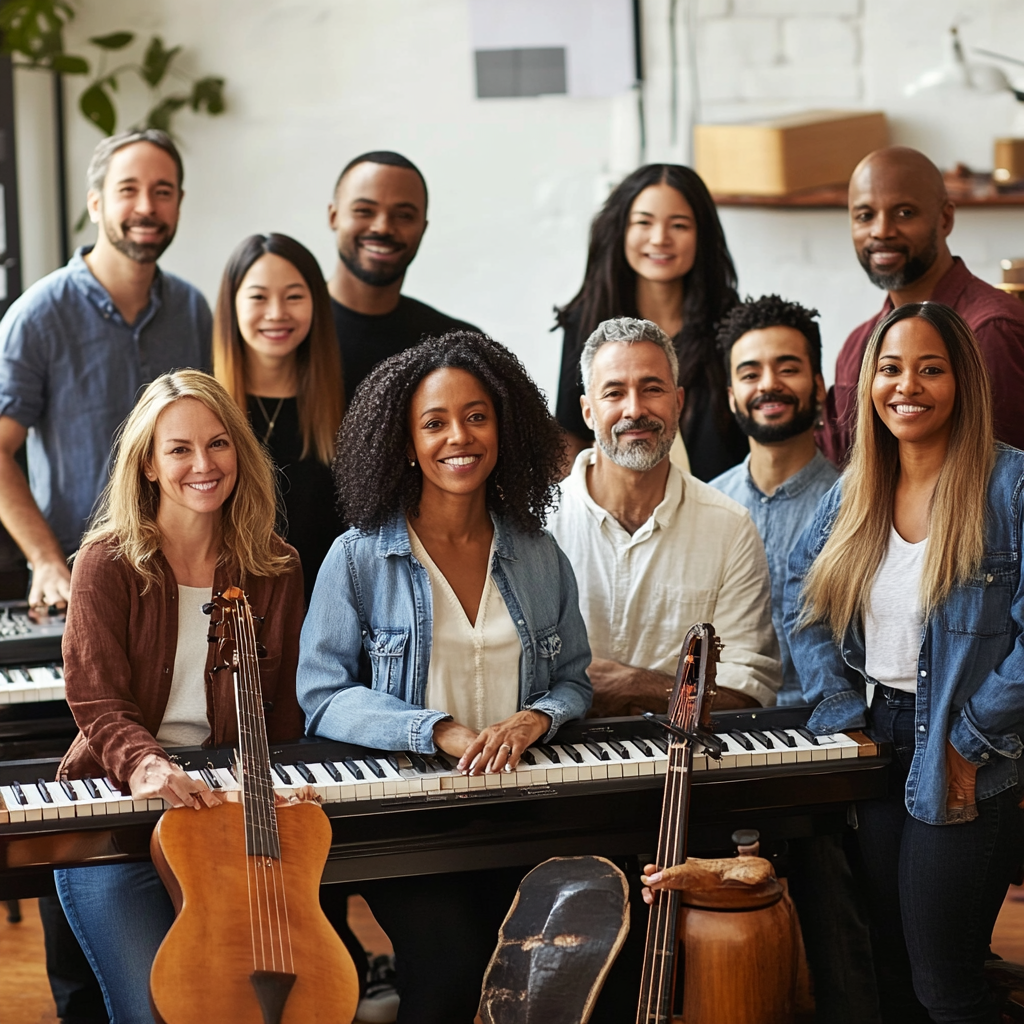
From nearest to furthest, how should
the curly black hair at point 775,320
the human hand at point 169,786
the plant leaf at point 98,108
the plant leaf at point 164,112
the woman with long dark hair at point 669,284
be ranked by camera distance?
the human hand at point 169,786
the curly black hair at point 775,320
the woman with long dark hair at point 669,284
the plant leaf at point 98,108
the plant leaf at point 164,112

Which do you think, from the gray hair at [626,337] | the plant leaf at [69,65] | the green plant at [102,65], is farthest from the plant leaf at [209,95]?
the gray hair at [626,337]

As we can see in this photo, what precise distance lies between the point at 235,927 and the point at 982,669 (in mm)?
1248

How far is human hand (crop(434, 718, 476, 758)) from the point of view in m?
2.32

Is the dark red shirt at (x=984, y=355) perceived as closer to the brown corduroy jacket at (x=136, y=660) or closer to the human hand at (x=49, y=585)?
the brown corduroy jacket at (x=136, y=660)

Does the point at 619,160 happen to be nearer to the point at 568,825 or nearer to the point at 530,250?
the point at 530,250

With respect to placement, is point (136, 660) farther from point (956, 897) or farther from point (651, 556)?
point (956, 897)

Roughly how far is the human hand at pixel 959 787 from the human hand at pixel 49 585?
185 cm

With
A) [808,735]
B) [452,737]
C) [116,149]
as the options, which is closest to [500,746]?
[452,737]

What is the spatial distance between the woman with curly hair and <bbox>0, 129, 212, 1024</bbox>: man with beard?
1.00 metres

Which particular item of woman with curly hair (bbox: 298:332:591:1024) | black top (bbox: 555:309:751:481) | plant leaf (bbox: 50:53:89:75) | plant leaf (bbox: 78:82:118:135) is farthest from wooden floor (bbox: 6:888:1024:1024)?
plant leaf (bbox: 50:53:89:75)

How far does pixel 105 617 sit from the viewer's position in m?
2.37

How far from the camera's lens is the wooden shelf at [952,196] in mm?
4922

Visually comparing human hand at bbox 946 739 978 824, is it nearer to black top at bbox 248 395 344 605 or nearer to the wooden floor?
the wooden floor

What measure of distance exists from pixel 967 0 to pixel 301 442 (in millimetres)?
3207
